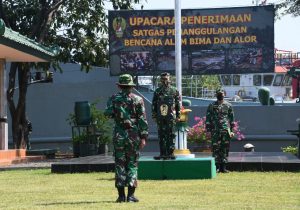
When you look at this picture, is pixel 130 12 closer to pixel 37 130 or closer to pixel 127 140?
pixel 37 130

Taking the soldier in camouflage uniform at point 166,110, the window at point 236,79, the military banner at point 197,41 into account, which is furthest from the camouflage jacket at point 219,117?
the window at point 236,79

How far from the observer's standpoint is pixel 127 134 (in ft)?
37.6

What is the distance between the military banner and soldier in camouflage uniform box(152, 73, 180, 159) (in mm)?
13049

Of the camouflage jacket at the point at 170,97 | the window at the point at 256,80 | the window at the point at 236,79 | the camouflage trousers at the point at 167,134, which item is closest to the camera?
the camouflage jacket at the point at 170,97

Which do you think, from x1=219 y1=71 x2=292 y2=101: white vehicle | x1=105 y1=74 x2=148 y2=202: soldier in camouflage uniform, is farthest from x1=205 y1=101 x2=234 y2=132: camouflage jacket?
x1=219 y1=71 x2=292 y2=101: white vehicle

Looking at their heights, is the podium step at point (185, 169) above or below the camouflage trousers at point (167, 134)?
below

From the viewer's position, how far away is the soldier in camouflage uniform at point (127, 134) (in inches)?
448

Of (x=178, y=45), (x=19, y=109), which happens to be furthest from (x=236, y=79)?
(x=178, y=45)

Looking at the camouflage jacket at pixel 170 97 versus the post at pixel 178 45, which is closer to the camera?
Result: the camouflage jacket at pixel 170 97

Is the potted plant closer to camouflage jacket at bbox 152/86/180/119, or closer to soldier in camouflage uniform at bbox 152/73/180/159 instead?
soldier in camouflage uniform at bbox 152/73/180/159

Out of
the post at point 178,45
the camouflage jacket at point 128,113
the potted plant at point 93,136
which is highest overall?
the post at point 178,45

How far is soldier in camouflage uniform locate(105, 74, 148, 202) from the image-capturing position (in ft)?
37.4

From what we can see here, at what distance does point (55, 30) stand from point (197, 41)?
484 cm

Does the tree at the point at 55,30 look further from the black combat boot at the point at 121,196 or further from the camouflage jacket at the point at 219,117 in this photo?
the black combat boot at the point at 121,196
